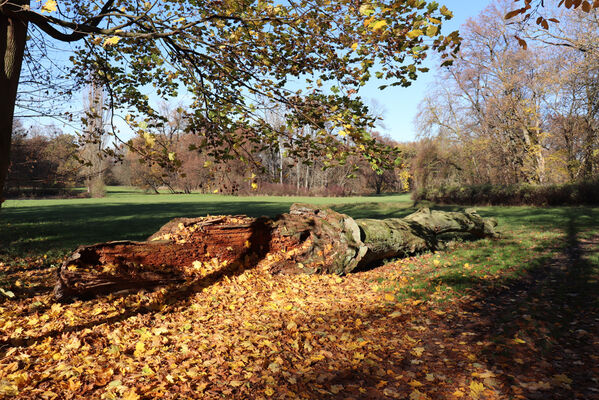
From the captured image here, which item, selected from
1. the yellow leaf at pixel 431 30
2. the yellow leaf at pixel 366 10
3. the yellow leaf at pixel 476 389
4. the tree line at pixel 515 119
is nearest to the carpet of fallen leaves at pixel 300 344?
the yellow leaf at pixel 476 389

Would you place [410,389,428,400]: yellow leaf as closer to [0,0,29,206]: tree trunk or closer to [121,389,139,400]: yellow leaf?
[121,389,139,400]: yellow leaf

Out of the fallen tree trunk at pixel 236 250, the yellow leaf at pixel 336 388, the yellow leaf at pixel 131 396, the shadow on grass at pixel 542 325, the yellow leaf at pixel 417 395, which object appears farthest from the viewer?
the fallen tree trunk at pixel 236 250

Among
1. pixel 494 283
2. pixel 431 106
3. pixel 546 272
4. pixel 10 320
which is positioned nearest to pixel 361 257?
pixel 494 283

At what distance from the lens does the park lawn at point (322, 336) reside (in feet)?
10.4

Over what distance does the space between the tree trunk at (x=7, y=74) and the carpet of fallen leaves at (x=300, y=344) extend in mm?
1997

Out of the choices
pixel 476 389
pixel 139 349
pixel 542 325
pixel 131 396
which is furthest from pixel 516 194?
pixel 131 396

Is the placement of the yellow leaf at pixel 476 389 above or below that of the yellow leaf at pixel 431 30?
below

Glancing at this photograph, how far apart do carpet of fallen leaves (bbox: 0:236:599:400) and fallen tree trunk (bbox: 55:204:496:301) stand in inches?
14.5

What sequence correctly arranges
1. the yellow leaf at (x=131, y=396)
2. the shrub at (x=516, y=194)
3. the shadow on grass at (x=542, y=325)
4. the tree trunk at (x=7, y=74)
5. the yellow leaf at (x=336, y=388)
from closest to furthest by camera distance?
the yellow leaf at (x=131, y=396) < the yellow leaf at (x=336, y=388) < the shadow on grass at (x=542, y=325) < the tree trunk at (x=7, y=74) < the shrub at (x=516, y=194)

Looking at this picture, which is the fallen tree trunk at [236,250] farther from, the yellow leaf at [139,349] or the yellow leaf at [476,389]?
the yellow leaf at [476,389]

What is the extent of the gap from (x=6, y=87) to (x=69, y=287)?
279 cm

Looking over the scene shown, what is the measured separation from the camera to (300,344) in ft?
13.1

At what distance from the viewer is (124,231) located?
491 inches

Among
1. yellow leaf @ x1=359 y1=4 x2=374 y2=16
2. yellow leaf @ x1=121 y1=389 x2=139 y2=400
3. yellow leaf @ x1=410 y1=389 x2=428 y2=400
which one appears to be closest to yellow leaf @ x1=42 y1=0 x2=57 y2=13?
yellow leaf @ x1=359 y1=4 x2=374 y2=16
